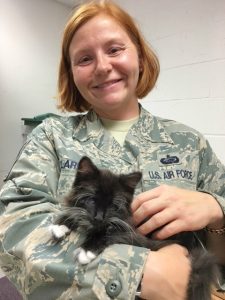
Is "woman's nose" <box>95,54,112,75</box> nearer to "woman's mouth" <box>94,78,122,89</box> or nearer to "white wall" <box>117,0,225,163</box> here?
"woman's mouth" <box>94,78,122,89</box>

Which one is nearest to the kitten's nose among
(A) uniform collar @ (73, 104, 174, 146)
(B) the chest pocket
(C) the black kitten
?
(C) the black kitten

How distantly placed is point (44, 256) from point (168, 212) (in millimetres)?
393

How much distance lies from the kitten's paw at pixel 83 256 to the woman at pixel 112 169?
0.05 feet

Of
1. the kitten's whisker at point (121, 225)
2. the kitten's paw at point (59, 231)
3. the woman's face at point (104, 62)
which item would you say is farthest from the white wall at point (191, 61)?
the kitten's paw at point (59, 231)

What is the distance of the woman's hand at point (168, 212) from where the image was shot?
0.92m

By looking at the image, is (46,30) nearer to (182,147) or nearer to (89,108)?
(89,108)

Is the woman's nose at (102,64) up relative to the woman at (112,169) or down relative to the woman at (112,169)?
up

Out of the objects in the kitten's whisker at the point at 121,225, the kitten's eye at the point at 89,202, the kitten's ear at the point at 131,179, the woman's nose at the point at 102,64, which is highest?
the woman's nose at the point at 102,64

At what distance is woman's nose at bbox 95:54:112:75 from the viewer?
3.89 feet

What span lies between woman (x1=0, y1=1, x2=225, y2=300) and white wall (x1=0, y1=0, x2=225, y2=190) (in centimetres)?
131

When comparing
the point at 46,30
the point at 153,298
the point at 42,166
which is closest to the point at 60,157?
the point at 42,166

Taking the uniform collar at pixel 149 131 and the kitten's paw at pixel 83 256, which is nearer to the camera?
the kitten's paw at pixel 83 256

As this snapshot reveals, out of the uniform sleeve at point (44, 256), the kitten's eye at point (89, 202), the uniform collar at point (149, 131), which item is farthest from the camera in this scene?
the uniform collar at point (149, 131)

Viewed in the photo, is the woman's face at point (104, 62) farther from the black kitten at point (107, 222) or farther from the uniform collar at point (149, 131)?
the black kitten at point (107, 222)
